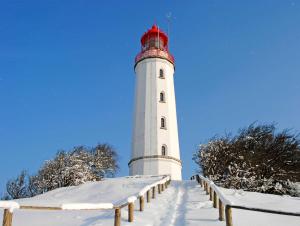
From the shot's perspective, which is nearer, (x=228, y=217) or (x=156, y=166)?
(x=228, y=217)

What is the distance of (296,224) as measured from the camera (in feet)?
33.3

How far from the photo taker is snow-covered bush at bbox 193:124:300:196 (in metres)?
25.5

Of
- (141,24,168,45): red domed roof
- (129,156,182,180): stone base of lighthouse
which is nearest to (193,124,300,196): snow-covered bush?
(129,156,182,180): stone base of lighthouse

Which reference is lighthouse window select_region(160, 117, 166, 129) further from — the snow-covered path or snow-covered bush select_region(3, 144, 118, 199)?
the snow-covered path

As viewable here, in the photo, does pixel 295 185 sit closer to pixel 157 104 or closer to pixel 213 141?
pixel 213 141

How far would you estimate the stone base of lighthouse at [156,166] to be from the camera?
32.8m

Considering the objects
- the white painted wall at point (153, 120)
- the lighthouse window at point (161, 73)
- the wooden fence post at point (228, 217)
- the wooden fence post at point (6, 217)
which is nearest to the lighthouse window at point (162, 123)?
the white painted wall at point (153, 120)

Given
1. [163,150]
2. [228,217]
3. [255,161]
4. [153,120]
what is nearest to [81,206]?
[228,217]

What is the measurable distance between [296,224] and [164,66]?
2989 centimetres

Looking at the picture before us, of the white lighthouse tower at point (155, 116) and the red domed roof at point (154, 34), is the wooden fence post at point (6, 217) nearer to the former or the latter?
the white lighthouse tower at point (155, 116)

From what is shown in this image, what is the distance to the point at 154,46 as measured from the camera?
40.5m

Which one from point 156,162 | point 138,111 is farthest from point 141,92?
point 156,162

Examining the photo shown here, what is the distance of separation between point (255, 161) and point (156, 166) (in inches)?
373

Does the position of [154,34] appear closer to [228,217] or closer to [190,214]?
[190,214]
